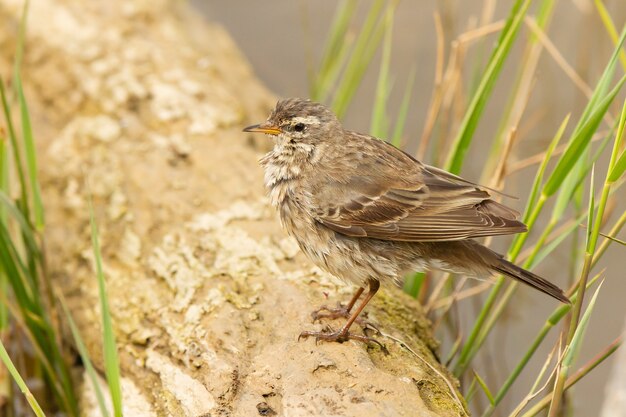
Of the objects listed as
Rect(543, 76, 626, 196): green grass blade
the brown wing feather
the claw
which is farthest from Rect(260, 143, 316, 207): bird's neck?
Rect(543, 76, 626, 196): green grass blade

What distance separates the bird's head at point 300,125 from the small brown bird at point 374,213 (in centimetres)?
1

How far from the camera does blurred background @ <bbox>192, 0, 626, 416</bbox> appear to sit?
20.3 feet

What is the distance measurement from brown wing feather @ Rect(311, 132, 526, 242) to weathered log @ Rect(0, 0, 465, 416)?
0.47 m

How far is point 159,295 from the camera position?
4613 mm

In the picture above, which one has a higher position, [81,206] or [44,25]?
[44,25]

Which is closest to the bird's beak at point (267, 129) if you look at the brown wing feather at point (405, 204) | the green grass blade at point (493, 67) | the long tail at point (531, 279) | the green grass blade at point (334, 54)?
the brown wing feather at point (405, 204)

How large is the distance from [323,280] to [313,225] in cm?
43

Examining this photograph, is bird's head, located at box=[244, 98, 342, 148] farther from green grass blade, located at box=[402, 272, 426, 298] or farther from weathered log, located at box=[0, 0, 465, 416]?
green grass blade, located at box=[402, 272, 426, 298]

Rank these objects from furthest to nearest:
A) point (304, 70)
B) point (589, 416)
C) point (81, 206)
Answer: point (304, 70) → point (589, 416) → point (81, 206)

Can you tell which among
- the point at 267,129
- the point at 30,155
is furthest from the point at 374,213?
the point at 30,155

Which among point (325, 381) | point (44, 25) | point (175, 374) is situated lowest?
point (175, 374)

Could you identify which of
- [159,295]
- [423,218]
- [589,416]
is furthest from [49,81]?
[589,416]

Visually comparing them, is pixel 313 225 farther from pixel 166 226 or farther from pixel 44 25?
pixel 44 25

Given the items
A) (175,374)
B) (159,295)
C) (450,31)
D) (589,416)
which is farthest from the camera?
(450,31)
